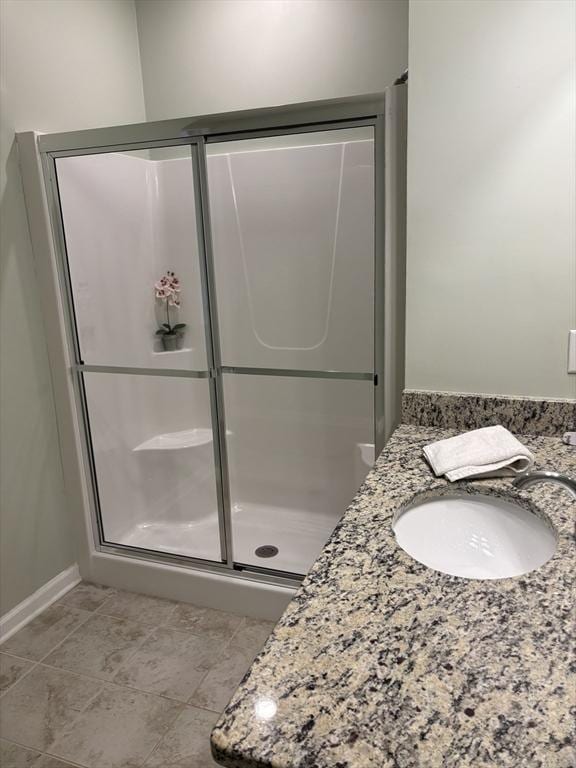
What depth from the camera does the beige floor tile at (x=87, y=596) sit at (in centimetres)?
230

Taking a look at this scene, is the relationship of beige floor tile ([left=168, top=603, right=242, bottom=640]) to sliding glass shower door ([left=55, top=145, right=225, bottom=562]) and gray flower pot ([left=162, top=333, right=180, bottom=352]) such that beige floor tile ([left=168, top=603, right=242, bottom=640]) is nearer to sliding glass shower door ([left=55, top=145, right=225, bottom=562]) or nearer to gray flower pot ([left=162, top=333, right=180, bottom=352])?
sliding glass shower door ([left=55, top=145, right=225, bottom=562])

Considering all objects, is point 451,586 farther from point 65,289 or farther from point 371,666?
point 65,289

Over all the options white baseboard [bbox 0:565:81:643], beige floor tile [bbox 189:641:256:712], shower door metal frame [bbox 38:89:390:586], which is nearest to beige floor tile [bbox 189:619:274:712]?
beige floor tile [bbox 189:641:256:712]

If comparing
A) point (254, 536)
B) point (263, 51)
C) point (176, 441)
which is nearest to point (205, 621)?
point (254, 536)

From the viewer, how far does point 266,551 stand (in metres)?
2.46

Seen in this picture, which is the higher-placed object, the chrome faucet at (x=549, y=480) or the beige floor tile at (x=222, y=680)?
the chrome faucet at (x=549, y=480)

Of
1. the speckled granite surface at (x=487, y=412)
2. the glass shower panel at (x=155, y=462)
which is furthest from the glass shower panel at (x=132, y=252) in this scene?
the speckled granite surface at (x=487, y=412)

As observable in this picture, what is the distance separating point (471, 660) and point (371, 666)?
0.43ft

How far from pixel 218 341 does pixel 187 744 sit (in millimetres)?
1323

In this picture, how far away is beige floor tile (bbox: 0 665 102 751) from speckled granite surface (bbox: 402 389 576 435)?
1.43 metres

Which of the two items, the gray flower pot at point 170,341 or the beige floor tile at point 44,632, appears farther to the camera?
the gray flower pot at point 170,341

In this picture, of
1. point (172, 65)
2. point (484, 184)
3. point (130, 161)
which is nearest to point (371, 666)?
point (484, 184)

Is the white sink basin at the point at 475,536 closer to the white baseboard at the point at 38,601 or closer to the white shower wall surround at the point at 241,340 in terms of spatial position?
the white shower wall surround at the point at 241,340

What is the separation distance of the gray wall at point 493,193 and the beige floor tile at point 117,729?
139cm
